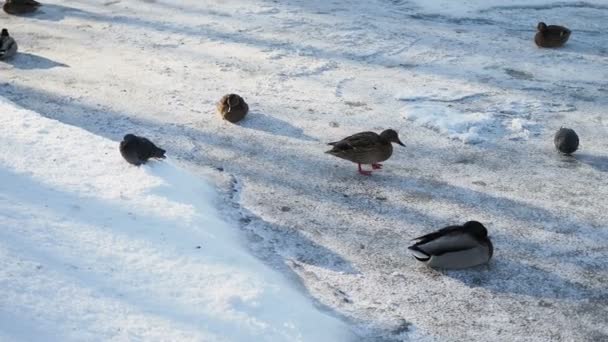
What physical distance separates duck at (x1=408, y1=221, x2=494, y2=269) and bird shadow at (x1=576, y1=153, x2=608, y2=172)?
2026mm

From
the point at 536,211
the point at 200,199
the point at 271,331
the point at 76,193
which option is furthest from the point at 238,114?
the point at 271,331

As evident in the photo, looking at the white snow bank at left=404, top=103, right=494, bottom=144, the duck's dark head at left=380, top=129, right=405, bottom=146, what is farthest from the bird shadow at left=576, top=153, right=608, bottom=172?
the duck's dark head at left=380, top=129, right=405, bottom=146

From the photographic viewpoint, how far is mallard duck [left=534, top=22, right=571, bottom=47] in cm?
908

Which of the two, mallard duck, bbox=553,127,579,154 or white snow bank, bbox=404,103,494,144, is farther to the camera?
white snow bank, bbox=404,103,494,144

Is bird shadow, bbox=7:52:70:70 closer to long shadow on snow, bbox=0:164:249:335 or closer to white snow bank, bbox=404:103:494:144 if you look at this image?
long shadow on snow, bbox=0:164:249:335

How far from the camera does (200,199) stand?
18.4ft

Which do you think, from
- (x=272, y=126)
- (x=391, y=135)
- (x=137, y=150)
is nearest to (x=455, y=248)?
(x=391, y=135)

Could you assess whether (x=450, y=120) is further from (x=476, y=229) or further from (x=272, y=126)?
(x=476, y=229)

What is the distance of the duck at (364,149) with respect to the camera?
20.4 ft

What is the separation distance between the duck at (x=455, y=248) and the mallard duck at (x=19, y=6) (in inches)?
291

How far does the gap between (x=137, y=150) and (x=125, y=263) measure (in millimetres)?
1523

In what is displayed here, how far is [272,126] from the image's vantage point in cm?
722

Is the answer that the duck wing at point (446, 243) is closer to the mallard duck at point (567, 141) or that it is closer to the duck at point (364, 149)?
the duck at point (364, 149)

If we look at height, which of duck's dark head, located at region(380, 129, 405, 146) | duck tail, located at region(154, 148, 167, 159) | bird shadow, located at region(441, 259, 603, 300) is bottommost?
bird shadow, located at region(441, 259, 603, 300)
